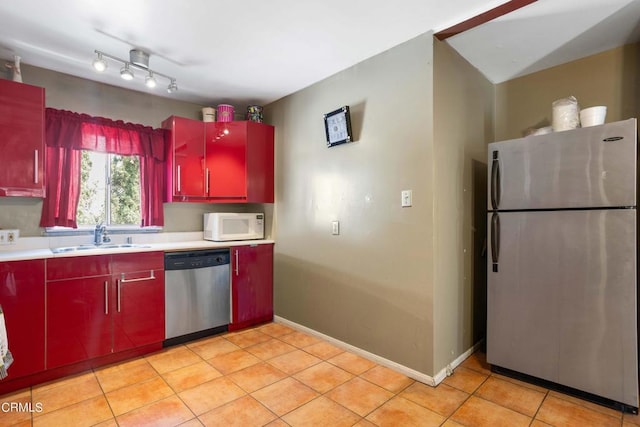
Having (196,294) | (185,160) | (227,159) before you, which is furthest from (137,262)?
(227,159)

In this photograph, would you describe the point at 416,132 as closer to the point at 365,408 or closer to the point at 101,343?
the point at 365,408

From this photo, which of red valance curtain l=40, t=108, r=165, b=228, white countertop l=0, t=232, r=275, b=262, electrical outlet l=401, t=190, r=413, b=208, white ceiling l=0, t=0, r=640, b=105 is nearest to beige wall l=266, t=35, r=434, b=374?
electrical outlet l=401, t=190, r=413, b=208

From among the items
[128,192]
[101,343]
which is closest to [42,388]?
[101,343]

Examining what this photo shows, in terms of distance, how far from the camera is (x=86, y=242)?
9.60ft

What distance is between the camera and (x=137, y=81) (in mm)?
2977

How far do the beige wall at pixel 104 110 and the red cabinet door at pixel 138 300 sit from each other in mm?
782

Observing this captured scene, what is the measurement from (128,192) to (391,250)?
8.40ft

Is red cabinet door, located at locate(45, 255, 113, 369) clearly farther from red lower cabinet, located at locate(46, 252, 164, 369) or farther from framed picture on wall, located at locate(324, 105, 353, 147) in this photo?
Answer: framed picture on wall, located at locate(324, 105, 353, 147)

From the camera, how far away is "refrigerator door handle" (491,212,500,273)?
7.71ft

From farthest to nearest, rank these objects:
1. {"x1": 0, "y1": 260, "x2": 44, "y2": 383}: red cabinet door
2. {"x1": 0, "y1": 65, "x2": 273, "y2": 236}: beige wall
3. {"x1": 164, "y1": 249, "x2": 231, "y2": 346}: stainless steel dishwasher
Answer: {"x1": 164, "y1": 249, "x2": 231, "y2": 346}: stainless steel dishwasher < {"x1": 0, "y1": 65, "x2": 273, "y2": 236}: beige wall < {"x1": 0, "y1": 260, "x2": 44, "y2": 383}: red cabinet door

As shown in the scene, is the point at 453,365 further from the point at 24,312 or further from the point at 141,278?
the point at 24,312

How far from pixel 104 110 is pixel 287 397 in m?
2.91

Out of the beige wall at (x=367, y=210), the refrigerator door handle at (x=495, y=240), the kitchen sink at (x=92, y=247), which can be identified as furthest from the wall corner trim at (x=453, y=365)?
the kitchen sink at (x=92, y=247)

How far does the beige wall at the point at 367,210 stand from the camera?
2.27 m
